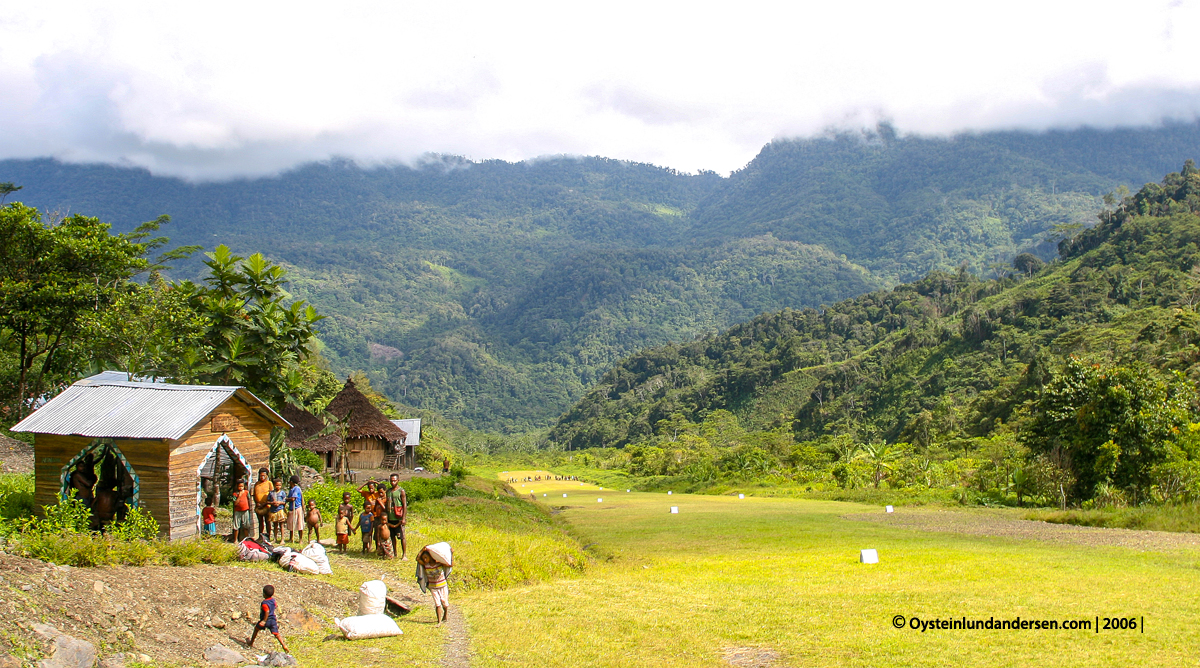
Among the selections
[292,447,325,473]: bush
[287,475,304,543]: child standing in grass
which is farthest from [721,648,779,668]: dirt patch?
[292,447,325,473]: bush

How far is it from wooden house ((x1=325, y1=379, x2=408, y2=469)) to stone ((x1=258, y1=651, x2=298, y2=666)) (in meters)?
36.9

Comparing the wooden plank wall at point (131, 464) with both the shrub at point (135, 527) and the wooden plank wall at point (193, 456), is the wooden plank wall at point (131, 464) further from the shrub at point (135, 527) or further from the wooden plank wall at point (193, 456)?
the shrub at point (135, 527)

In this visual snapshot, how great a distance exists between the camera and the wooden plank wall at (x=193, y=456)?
15.6 meters

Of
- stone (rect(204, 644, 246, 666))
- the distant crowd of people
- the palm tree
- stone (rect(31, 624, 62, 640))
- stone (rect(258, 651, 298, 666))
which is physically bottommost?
the distant crowd of people

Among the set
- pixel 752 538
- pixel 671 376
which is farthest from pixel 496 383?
pixel 752 538

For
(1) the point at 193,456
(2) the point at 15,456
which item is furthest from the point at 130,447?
(2) the point at 15,456

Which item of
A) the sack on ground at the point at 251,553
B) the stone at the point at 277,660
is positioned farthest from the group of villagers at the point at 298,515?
the stone at the point at 277,660

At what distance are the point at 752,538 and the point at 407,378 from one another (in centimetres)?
17453

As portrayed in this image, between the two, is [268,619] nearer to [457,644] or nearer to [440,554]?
[457,644]

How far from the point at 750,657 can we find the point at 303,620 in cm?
679

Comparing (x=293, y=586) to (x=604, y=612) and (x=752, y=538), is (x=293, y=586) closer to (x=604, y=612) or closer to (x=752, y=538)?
(x=604, y=612)

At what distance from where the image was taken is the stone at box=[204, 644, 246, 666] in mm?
9492

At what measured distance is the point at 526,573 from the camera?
18516 mm

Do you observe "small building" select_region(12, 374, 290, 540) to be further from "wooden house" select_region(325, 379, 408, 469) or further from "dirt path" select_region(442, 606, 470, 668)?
"wooden house" select_region(325, 379, 408, 469)
